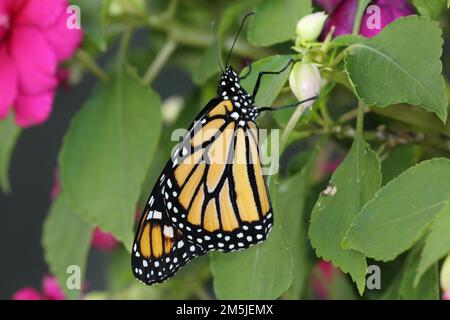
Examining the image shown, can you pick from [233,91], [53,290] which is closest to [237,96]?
[233,91]

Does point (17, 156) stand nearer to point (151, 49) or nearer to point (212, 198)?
point (151, 49)

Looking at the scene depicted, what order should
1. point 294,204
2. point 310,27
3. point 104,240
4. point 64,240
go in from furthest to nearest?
1. point 104,240
2. point 64,240
3. point 294,204
4. point 310,27

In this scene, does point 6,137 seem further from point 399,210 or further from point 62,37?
point 399,210

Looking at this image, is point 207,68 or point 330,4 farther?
point 207,68

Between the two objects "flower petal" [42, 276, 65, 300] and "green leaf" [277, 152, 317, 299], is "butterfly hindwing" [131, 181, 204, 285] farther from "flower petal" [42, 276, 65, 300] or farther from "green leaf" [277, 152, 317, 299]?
"flower petal" [42, 276, 65, 300]

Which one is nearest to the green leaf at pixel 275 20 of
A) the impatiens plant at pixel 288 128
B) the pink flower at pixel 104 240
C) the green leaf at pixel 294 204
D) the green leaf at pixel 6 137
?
the impatiens plant at pixel 288 128

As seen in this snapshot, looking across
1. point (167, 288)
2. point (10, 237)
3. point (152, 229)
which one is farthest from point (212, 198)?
point (10, 237)
